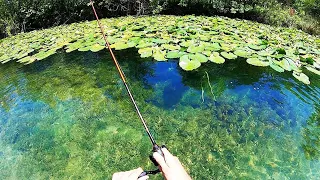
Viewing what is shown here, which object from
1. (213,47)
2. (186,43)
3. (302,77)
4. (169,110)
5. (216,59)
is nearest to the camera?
(169,110)

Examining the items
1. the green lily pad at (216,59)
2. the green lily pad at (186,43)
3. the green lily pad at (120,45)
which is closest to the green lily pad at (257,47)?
the green lily pad at (216,59)

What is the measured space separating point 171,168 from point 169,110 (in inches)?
81.2

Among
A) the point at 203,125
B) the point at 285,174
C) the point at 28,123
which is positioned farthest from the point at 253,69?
the point at 28,123

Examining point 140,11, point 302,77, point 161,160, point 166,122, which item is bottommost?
point 166,122

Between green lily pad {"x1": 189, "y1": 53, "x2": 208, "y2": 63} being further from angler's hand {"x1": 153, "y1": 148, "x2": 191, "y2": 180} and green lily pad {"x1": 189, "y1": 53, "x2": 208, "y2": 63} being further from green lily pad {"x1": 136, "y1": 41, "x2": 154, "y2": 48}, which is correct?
angler's hand {"x1": 153, "y1": 148, "x2": 191, "y2": 180}

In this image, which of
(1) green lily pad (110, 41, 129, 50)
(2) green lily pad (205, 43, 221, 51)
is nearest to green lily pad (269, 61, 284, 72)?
(2) green lily pad (205, 43, 221, 51)

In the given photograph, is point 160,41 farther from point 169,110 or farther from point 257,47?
point 169,110

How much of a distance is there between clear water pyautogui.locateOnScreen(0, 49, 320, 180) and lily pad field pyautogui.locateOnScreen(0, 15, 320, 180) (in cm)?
1

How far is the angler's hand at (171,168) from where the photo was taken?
1081mm

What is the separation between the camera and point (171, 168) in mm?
1125

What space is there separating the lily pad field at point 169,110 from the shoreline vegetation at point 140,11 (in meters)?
3.51

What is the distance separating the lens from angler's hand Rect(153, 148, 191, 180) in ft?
3.55

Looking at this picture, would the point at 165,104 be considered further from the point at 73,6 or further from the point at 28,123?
the point at 73,6

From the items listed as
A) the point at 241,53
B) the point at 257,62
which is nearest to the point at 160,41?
the point at 241,53
